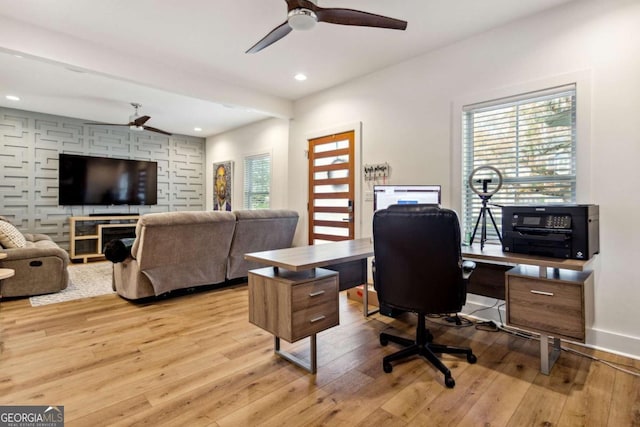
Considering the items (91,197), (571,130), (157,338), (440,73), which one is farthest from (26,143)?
(571,130)

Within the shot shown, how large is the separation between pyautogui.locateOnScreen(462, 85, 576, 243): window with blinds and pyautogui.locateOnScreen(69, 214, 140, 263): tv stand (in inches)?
237

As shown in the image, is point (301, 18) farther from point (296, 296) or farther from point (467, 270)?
point (467, 270)

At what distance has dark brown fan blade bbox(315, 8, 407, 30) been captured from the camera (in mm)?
2240

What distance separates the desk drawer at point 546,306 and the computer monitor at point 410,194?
1.03 meters

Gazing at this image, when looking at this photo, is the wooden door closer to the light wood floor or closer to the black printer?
the light wood floor

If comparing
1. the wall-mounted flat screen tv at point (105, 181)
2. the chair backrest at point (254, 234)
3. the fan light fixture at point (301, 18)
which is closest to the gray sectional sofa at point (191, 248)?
the chair backrest at point (254, 234)

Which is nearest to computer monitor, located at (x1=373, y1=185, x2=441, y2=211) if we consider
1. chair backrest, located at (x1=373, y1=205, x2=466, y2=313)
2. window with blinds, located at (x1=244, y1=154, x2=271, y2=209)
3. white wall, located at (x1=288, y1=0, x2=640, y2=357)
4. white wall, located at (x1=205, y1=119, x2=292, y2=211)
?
white wall, located at (x1=288, y1=0, x2=640, y2=357)

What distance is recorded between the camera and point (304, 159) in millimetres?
5012

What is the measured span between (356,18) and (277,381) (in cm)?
246

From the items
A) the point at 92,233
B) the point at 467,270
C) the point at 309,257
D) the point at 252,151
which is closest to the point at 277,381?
the point at 309,257

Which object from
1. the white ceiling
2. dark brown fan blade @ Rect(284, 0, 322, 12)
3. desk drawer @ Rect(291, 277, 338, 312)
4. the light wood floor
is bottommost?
the light wood floor

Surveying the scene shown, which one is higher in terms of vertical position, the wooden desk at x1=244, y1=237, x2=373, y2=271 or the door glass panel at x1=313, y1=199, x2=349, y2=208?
the door glass panel at x1=313, y1=199, x2=349, y2=208

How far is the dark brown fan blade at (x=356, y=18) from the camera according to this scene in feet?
7.35

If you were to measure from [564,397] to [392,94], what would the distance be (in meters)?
3.16
